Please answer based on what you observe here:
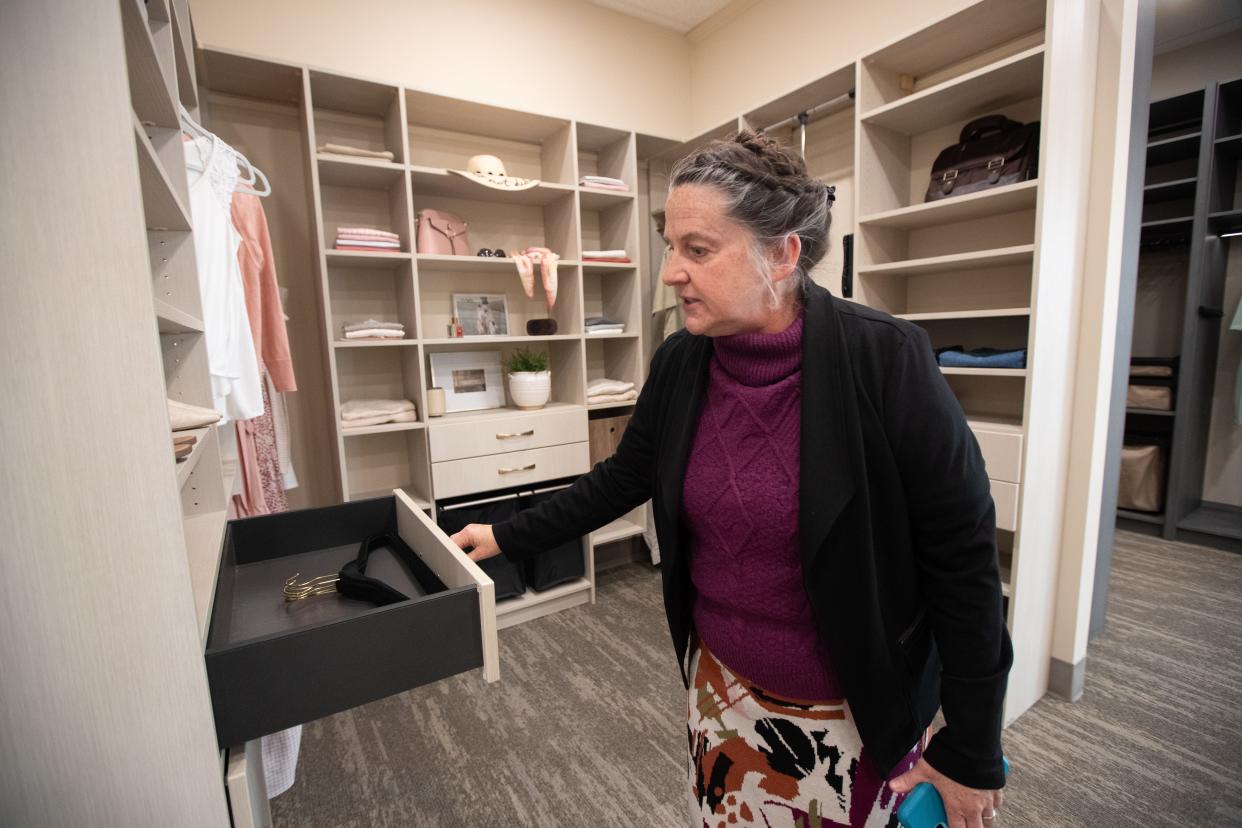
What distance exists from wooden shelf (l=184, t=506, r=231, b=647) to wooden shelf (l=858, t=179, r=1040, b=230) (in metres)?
2.30

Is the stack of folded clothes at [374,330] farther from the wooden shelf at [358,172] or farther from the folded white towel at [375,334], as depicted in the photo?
the wooden shelf at [358,172]

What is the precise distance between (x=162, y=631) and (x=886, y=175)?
108 inches

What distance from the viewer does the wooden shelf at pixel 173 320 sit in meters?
0.92

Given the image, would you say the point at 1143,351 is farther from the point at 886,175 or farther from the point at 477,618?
the point at 477,618

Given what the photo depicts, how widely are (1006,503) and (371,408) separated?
2462mm

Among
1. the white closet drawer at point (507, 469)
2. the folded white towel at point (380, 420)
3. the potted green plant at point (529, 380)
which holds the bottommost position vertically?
the white closet drawer at point (507, 469)

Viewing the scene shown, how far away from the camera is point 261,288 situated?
74.6 inches

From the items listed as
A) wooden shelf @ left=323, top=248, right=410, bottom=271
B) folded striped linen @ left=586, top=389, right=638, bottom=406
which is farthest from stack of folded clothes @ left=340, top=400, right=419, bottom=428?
folded striped linen @ left=586, top=389, right=638, bottom=406

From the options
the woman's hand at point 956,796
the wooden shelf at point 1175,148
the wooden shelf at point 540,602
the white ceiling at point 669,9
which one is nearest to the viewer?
the woman's hand at point 956,796

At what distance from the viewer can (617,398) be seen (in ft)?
10.5

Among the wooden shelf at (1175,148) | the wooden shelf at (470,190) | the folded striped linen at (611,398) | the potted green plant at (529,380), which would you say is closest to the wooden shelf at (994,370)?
the folded striped linen at (611,398)

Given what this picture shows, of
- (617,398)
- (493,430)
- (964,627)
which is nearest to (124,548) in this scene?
(964,627)

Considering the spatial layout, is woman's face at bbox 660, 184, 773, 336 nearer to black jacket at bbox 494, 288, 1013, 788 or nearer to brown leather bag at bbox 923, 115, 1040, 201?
black jacket at bbox 494, 288, 1013, 788

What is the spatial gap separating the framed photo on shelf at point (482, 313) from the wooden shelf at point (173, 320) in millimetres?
1714
